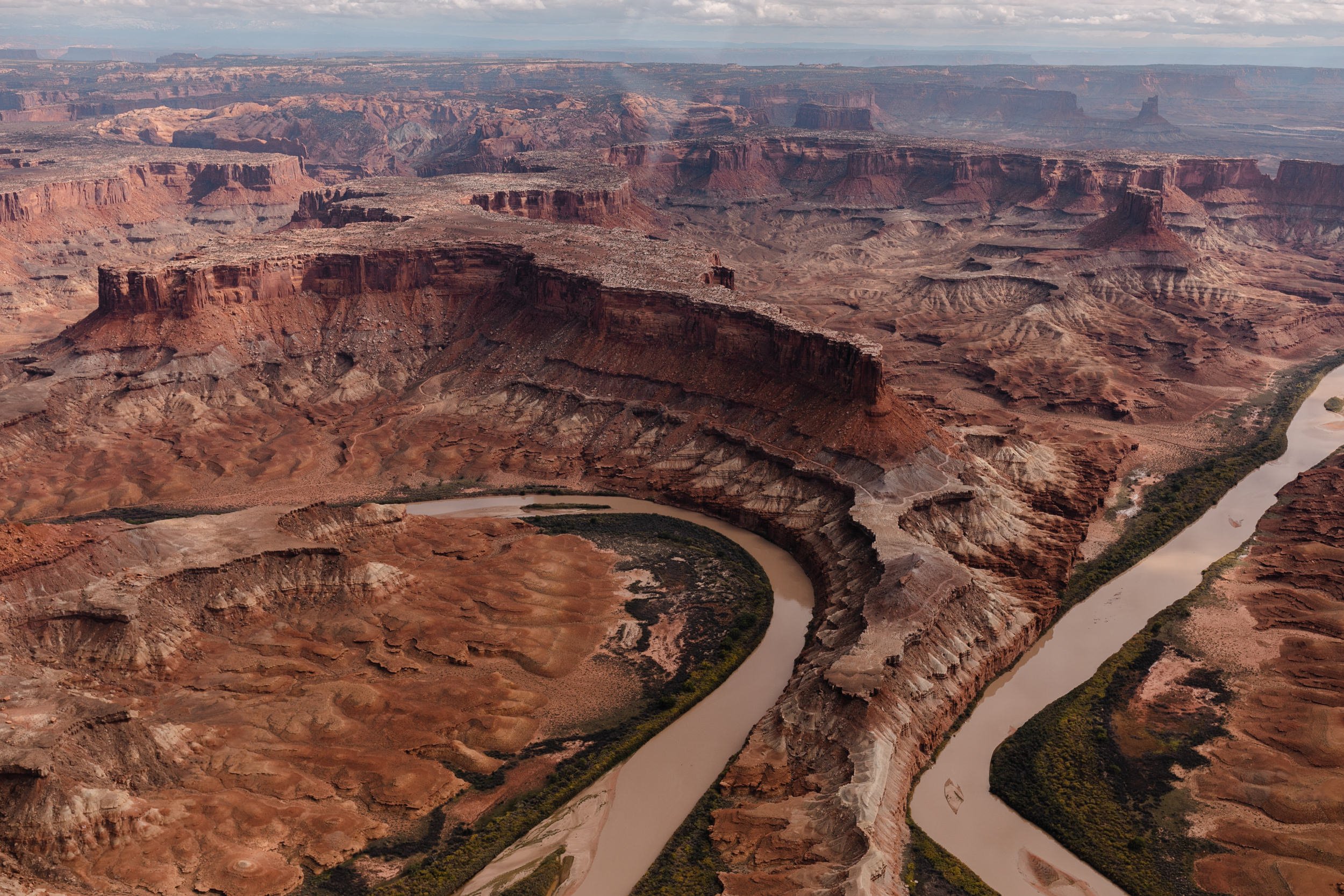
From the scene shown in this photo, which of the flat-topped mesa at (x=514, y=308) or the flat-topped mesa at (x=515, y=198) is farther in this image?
the flat-topped mesa at (x=515, y=198)

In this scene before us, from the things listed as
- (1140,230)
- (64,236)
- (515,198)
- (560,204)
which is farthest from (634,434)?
(64,236)

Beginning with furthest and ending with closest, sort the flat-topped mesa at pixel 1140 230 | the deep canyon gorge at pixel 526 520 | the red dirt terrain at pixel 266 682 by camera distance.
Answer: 1. the flat-topped mesa at pixel 1140 230
2. the deep canyon gorge at pixel 526 520
3. the red dirt terrain at pixel 266 682

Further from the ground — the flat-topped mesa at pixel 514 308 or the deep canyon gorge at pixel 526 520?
the flat-topped mesa at pixel 514 308

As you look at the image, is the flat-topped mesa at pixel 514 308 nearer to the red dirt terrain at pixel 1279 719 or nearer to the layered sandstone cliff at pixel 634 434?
the layered sandstone cliff at pixel 634 434

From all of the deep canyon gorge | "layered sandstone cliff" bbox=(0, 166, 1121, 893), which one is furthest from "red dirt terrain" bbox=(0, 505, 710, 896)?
"layered sandstone cliff" bbox=(0, 166, 1121, 893)

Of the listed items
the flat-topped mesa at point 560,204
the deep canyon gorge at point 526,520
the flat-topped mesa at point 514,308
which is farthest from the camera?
the flat-topped mesa at point 560,204

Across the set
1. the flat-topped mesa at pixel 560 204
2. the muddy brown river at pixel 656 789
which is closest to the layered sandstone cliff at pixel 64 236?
the flat-topped mesa at pixel 560 204

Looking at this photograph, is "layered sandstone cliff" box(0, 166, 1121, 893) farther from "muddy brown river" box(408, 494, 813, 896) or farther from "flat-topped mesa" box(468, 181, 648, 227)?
"flat-topped mesa" box(468, 181, 648, 227)

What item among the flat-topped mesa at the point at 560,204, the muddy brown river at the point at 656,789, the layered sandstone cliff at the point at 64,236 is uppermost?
the flat-topped mesa at the point at 560,204

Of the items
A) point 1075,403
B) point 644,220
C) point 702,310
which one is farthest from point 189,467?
point 644,220
